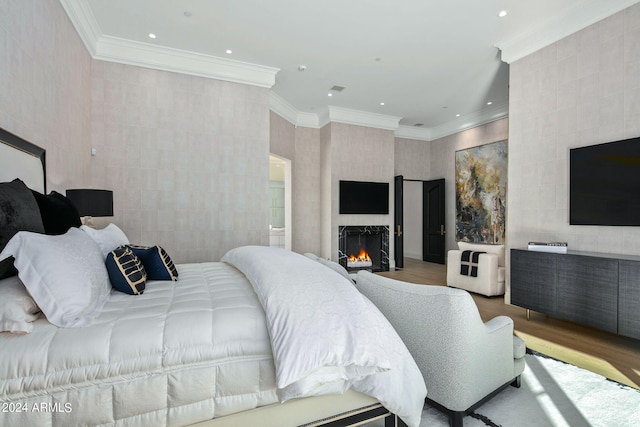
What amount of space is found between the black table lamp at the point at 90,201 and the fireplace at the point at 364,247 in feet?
14.6

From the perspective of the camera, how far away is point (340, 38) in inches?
157

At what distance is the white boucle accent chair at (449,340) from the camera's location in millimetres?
1548

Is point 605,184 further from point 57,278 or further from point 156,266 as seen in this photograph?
point 57,278

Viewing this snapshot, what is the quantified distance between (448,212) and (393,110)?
2.95m

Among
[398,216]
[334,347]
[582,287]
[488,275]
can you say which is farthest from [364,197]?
[334,347]

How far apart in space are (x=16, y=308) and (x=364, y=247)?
6.20 m

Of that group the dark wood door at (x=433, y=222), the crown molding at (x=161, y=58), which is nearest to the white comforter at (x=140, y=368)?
the crown molding at (x=161, y=58)

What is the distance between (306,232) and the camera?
678 cm

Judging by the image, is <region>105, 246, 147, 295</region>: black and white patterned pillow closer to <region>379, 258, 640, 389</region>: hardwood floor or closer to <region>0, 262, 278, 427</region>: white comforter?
<region>0, 262, 278, 427</region>: white comforter

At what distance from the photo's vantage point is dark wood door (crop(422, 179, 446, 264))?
7695mm

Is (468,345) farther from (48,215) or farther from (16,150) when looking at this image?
(16,150)

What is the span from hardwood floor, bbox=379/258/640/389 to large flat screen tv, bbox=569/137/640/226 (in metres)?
1.17

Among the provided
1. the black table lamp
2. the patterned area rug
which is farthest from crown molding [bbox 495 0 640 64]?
the black table lamp

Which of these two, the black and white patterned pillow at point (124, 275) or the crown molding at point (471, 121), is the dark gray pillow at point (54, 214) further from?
the crown molding at point (471, 121)
